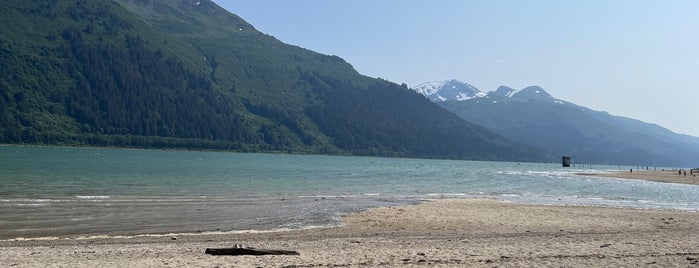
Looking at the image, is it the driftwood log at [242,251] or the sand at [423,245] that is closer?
the sand at [423,245]

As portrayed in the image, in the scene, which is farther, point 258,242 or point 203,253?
point 258,242

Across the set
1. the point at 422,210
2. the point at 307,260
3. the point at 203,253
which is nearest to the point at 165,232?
the point at 203,253

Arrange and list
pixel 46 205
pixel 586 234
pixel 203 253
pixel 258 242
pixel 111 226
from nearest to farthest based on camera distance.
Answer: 1. pixel 203 253
2. pixel 258 242
3. pixel 586 234
4. pixel 111 226
5. pixel 46 205

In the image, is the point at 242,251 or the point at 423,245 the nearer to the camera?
the point at 242,251

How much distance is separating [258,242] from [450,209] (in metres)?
20.7

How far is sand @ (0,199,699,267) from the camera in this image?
1800cm

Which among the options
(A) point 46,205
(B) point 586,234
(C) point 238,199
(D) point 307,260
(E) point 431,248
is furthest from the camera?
(C) point 238,199

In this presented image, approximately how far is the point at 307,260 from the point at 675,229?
22.5 m

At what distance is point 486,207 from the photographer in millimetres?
43281

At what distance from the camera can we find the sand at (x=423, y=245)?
59.1 feet

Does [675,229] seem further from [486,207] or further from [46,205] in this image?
[46,205]

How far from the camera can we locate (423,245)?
880 inches

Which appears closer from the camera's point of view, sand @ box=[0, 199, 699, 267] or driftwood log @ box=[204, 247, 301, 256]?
sand @ box=[0, 199, 699, 267]

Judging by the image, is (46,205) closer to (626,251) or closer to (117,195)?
(117,195)
